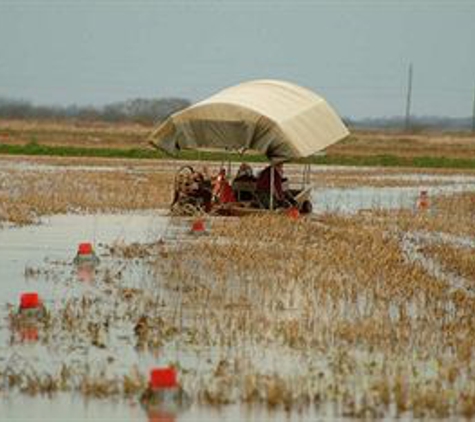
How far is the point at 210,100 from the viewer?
2170 cm

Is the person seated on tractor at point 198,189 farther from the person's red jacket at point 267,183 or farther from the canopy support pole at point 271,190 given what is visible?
the canopy support pole at point 271,190

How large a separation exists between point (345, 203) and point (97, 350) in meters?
18.5

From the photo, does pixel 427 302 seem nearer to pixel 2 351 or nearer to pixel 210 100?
pixel 2 351

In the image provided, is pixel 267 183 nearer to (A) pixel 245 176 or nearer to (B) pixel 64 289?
(A) pixel 245 176

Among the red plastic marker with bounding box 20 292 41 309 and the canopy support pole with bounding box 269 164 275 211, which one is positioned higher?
the canopy support pole with bounding box 269 164 275 211

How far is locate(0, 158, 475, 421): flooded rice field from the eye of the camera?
8.00 metres

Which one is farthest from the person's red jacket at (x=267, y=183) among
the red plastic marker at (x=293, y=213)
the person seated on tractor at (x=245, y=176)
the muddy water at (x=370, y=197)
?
the muddy water at (x=370, y=197)

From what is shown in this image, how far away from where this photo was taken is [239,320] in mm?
10641

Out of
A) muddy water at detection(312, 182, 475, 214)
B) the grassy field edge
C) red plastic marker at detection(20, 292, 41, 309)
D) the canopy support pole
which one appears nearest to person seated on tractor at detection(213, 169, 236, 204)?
the canopy support pole

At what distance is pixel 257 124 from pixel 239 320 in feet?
34.5

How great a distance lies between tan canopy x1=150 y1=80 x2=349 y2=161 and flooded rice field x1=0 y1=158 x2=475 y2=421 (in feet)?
4.91

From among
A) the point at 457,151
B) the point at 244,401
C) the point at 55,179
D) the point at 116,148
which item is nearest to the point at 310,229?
the point at 244,401

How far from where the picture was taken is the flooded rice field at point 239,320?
8.00m

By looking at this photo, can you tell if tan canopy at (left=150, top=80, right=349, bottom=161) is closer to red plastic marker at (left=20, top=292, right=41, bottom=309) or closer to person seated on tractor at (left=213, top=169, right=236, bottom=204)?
person seated on tractor at (left=213, top=169, right=236, bottom=204)
